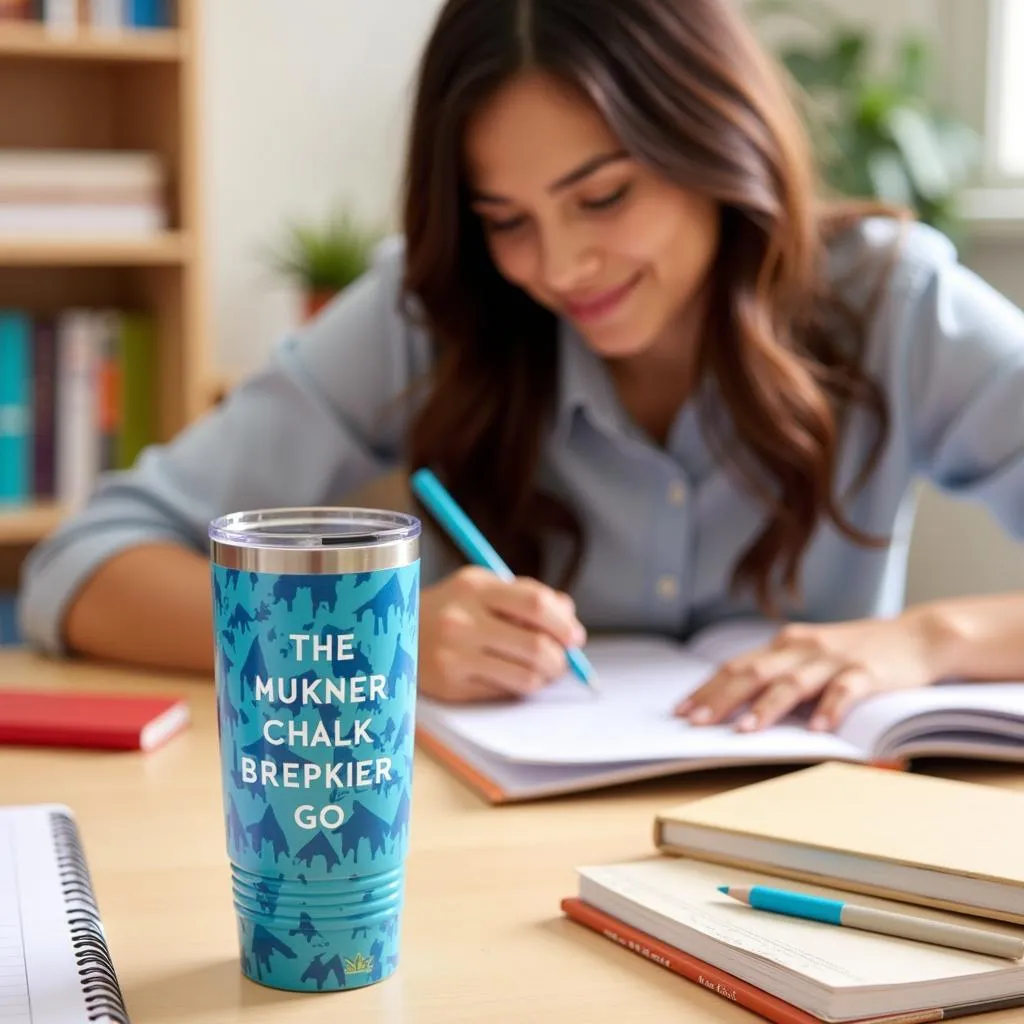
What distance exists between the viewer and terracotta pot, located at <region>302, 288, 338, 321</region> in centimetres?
243

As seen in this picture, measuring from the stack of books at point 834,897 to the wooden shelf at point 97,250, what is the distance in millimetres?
1744

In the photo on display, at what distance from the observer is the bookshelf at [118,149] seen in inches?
89.9

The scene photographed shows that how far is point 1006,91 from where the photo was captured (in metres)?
2.76

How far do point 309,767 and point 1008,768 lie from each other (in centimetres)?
55

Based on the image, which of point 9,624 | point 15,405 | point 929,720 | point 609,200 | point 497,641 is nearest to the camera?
point 929,720

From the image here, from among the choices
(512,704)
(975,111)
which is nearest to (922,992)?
(512,704)

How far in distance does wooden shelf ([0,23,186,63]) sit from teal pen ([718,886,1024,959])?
1921 mm

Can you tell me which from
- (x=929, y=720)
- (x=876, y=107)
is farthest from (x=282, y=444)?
(x=876, y=107)

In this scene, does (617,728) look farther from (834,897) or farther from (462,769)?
(834,897)

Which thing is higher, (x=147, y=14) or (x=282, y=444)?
(x=147, y=14)

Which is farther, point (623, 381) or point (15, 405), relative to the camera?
point (15, 405)

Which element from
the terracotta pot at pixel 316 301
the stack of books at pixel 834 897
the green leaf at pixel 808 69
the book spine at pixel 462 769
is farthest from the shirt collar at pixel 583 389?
the green leaf at pixel 808 69

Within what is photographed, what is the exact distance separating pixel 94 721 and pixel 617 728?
353mm

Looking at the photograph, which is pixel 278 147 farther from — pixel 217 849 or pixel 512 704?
pixel 217 849
